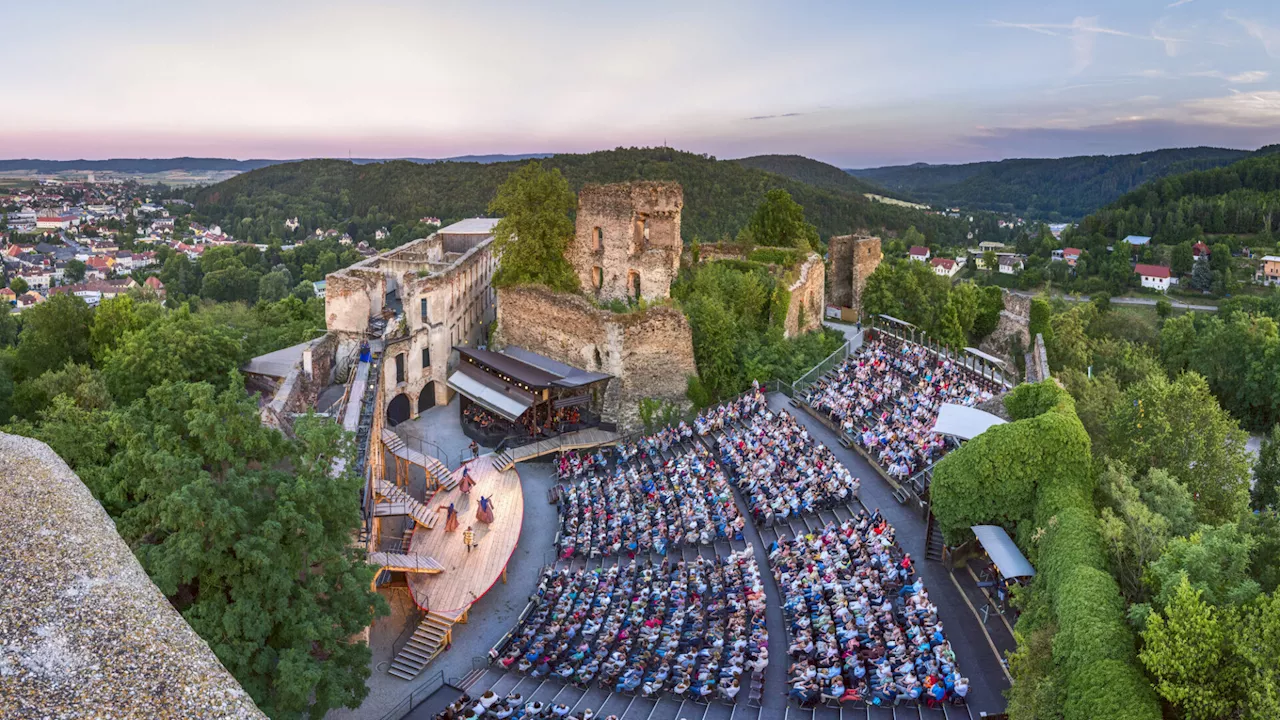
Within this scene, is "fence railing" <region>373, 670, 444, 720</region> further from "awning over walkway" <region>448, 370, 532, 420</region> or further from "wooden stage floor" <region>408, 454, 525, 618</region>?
"awning over walkway" <region>448, 370, 532, 420</region>

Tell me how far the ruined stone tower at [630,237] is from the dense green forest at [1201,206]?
92443 mm

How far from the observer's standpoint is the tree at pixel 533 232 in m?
40.2

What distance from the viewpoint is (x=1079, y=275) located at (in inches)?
3770

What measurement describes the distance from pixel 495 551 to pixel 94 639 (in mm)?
13813

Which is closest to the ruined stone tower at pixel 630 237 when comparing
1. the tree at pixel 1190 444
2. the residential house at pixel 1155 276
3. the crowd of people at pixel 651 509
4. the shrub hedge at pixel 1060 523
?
the crowd of people at pixel 651 509

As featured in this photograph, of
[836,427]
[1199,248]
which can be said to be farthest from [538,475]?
[1199,248]

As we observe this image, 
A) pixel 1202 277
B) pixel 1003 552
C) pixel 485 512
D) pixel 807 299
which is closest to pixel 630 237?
pixel 807 299

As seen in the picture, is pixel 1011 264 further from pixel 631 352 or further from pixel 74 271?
pixel 74 271

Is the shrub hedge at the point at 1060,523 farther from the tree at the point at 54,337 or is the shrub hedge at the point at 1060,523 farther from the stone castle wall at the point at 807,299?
the tree at the point at 54,337

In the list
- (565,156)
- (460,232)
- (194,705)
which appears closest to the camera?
(194,705)

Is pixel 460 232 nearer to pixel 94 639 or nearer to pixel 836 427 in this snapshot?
pixel 836 427

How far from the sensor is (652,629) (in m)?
19.4

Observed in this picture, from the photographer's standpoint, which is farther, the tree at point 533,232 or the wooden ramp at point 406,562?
the tree at point 533,232

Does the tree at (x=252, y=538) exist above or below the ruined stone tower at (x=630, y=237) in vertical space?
below
